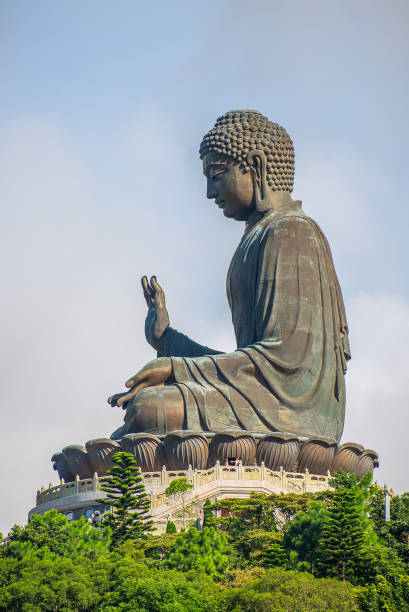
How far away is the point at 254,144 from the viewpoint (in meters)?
34.5

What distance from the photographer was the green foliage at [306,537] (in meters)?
24.3

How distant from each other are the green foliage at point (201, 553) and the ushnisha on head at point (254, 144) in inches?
435

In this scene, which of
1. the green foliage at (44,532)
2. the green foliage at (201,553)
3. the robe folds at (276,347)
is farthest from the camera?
the robe folds at (276,347)

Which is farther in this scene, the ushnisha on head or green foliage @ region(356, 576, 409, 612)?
the ushnisha on head

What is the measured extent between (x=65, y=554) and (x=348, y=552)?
4.21 meters

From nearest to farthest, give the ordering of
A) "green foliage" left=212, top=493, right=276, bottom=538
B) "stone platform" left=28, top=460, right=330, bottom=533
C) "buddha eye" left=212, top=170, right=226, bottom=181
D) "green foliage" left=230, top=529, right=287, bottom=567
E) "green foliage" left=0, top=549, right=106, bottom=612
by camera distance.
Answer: "green foliage" left=0, top=549, right=106, bottom=612, "green foliage" left=230, top=529, right=287, bottom=567, "green foliage" left=212, top=493, right=276, bottom=538, "stone platform" left=28, top=460, right=330, bottom=533, "buddha eye" left=212, top=170, right=226, bottom=181

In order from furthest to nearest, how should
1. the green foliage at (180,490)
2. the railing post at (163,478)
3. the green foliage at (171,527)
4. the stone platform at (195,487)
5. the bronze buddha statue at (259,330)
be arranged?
the bronze buddha statue at (259,330)
the railing post at (163,478)
the stone platform at (195,487)
the green foliage at (180,490)
the green foliage at (171,527)

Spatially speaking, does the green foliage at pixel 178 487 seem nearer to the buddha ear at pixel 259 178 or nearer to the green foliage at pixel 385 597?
the green foliage at pixel 385 597

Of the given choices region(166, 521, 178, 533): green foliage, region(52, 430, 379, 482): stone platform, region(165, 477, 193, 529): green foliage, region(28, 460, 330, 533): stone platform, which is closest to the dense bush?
region(166, 521, 178, 533): green foliage

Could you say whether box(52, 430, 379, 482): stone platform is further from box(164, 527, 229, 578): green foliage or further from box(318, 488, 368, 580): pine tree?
box(318, 488, 368, 580): pine tree

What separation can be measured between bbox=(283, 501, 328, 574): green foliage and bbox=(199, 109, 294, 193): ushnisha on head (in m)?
10.9

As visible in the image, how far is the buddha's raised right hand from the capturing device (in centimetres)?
3484

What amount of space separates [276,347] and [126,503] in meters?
6.62

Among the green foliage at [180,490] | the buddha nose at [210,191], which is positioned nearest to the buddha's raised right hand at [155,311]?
the buddha nose at [210,191]
